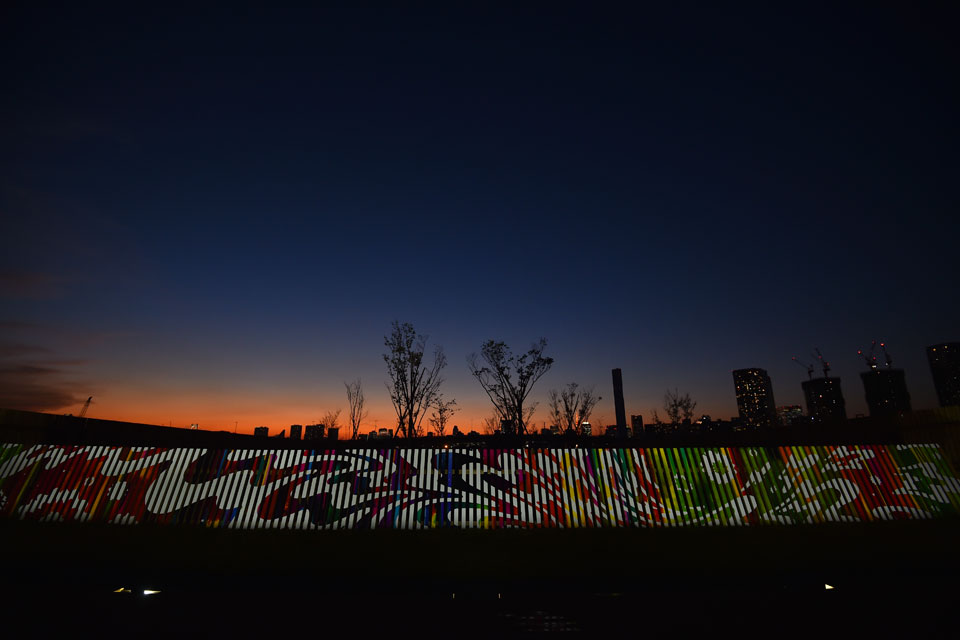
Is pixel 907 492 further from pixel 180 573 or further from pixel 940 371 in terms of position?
pixel 940 371

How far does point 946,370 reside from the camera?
14850cm

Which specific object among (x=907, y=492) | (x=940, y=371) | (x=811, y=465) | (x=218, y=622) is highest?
(x=940, y=371)

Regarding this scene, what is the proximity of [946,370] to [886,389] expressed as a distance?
19297 mm

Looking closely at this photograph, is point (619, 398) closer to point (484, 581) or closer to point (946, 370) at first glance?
point (484, 581)

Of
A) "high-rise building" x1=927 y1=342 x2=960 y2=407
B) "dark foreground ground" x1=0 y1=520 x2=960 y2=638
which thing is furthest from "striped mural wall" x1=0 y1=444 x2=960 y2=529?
"high-rise building" x1=927 y1=342 x2=960 y2=407

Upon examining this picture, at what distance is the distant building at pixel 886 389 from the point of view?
5827 inches

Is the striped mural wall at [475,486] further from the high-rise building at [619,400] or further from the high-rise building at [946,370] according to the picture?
the high-rise building at [946,370]

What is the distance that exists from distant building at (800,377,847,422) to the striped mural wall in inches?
7735

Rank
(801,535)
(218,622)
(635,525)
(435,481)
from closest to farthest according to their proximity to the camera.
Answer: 1. (218,622)
2. (801,535)
3. (635,525)
4. (435,481)

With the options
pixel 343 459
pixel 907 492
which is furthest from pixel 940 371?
pixel 343 459

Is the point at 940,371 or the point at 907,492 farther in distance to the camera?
the point at 940,371

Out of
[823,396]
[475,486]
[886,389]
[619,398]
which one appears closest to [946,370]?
[886,389]

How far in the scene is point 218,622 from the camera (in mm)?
4547

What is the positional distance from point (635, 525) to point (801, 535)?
119 inches
